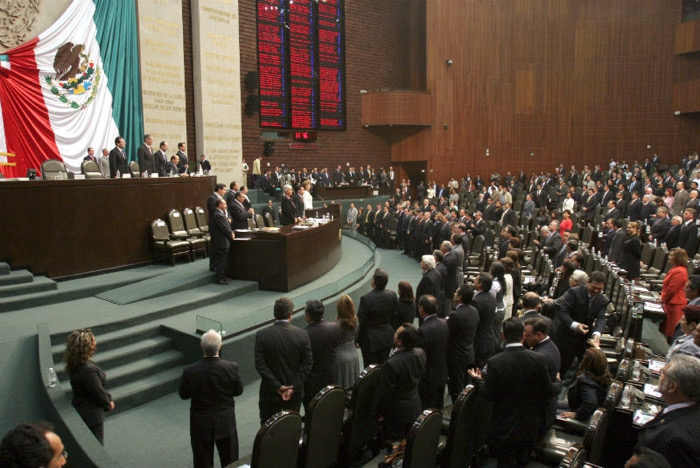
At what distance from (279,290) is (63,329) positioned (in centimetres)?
305

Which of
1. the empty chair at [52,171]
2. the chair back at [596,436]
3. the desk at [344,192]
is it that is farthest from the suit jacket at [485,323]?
the desk at [344,192]

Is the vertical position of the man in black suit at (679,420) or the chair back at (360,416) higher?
the man in black suit at (679,420)

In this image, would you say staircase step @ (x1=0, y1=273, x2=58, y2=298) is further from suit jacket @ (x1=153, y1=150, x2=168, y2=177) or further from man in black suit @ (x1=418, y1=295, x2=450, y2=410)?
man in black suit @ (x1=418, y1=295, x2=450, y2=410)

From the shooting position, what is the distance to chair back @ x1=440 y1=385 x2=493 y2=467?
3457mm

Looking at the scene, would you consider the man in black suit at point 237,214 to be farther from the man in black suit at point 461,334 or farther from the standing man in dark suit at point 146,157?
the man in black suit at point 461,334

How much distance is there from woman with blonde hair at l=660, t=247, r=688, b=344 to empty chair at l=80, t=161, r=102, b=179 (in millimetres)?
8284

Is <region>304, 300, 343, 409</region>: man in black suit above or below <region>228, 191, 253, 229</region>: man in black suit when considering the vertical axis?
below

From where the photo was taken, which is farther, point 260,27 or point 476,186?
point 476,186

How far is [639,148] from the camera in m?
21.8

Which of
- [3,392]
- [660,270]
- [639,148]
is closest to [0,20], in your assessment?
[3,392]

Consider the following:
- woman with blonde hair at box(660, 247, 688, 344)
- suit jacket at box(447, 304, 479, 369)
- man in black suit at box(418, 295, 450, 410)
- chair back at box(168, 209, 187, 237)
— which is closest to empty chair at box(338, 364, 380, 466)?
man in black suit at box(418, 295, 450, 410)

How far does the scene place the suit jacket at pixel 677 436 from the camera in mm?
2363

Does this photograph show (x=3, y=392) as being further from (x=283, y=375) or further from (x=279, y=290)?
(x=279, y=290)

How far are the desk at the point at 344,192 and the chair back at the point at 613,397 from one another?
15561 millimetres
